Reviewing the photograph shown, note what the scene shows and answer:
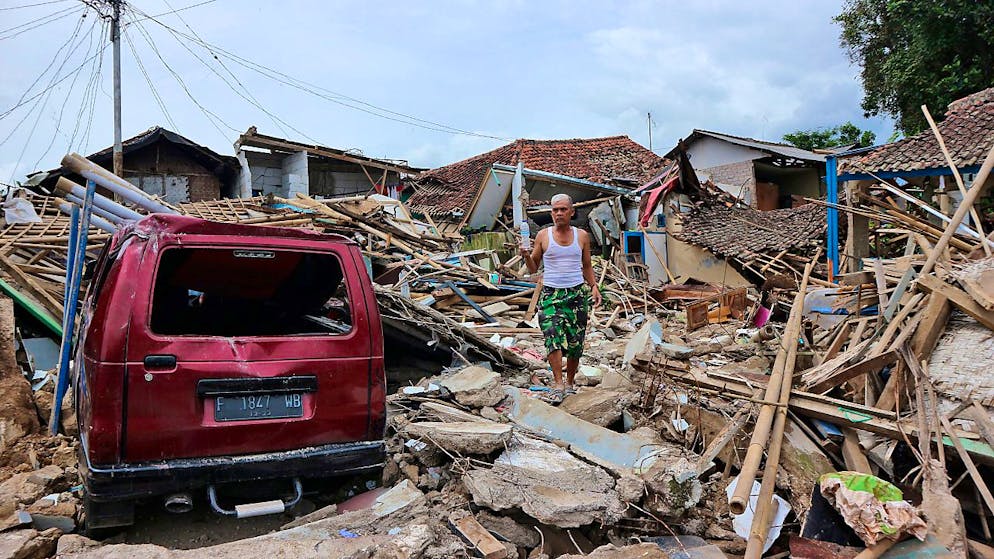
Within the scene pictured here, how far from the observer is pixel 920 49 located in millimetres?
20422

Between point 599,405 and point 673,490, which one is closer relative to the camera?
point 673,490

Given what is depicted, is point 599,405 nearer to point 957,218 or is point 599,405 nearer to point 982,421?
point 982,421

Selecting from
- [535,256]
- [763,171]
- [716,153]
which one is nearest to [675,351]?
[535,256]

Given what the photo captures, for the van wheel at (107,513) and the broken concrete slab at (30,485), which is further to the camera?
the broken concrete slab at (30,485)

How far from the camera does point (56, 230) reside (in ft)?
27.5

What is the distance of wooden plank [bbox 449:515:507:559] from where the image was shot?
2.99 meters

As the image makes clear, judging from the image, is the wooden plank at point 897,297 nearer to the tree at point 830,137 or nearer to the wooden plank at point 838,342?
the wooden plank at point 838,342

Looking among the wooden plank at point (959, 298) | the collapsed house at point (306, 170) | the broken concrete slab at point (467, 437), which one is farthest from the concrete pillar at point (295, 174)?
the wooden plank at point (959, 298)

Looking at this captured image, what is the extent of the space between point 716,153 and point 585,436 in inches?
979

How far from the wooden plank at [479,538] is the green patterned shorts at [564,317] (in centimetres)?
258

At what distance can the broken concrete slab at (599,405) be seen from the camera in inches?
193

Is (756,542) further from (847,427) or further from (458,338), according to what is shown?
(458,338)

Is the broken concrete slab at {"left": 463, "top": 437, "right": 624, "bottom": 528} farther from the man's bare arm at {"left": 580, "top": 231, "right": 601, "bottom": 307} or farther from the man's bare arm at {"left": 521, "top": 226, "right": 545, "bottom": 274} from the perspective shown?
the man's bare arm at {"left": 580, "top": 231, "right": 601, "bottom": 307}

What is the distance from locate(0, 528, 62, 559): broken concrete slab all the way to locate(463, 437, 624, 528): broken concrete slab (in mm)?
2048
